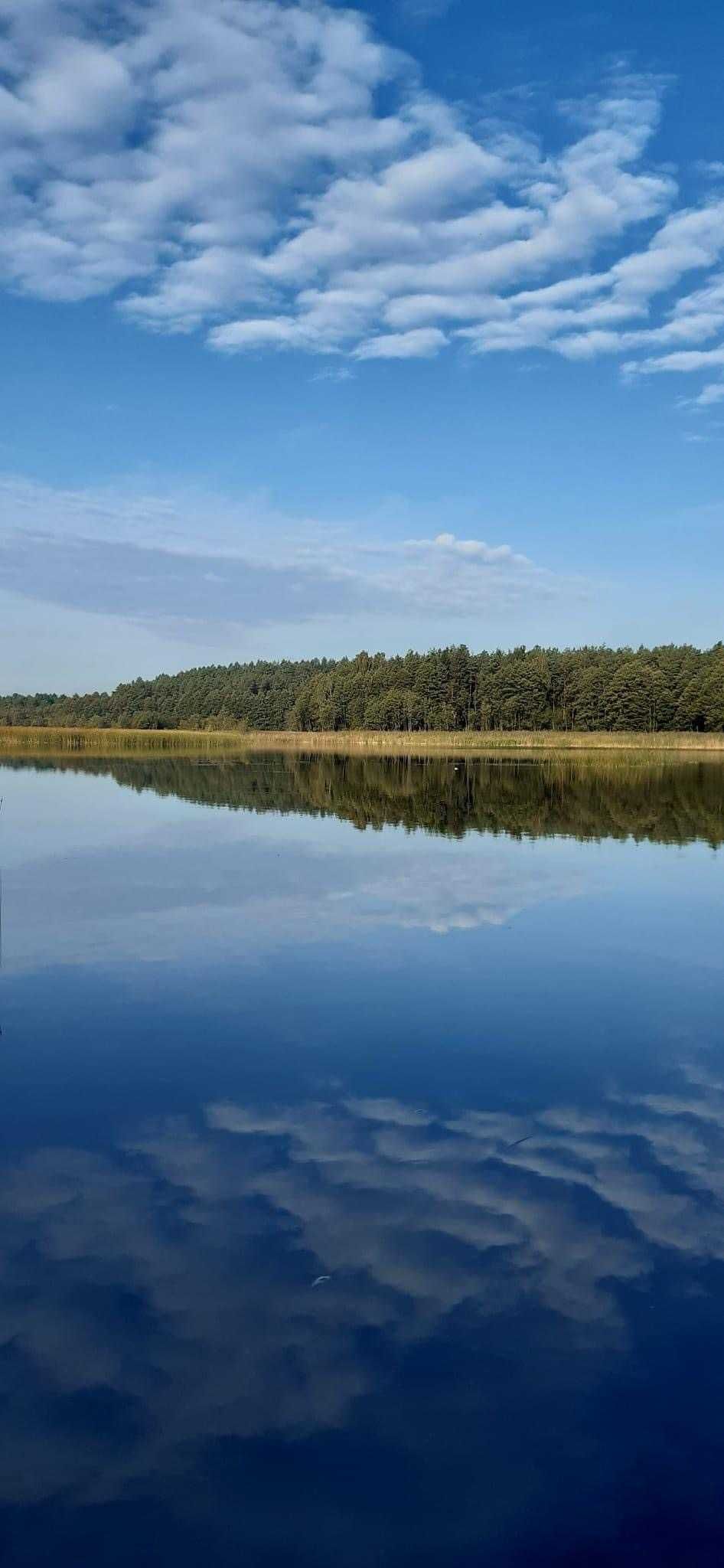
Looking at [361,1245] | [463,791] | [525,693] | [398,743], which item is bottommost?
[361,1245]

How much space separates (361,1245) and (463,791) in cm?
3551

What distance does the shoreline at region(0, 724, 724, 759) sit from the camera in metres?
82.0

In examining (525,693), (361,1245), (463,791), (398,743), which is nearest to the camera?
(361,1245)

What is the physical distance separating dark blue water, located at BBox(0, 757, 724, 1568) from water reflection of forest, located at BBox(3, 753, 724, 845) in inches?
554

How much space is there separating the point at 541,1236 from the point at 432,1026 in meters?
4.34

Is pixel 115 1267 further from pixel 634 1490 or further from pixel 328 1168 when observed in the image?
pixel 634 1490

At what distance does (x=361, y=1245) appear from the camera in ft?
20.7

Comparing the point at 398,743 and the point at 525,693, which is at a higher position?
the point at 525,693

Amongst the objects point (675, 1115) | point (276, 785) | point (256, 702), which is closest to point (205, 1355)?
point (675, 1115)

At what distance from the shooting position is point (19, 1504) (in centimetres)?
436

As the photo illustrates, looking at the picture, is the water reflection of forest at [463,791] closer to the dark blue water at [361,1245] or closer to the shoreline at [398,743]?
the dark blue water at [361,1245]

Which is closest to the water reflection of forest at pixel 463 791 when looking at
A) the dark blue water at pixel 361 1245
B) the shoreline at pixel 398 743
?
the dark blue water at pixel 361 1245

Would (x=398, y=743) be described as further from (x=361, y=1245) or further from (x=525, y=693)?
(x=361, y=1245)

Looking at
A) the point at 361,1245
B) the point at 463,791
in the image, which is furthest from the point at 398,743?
the point at 361,1245
